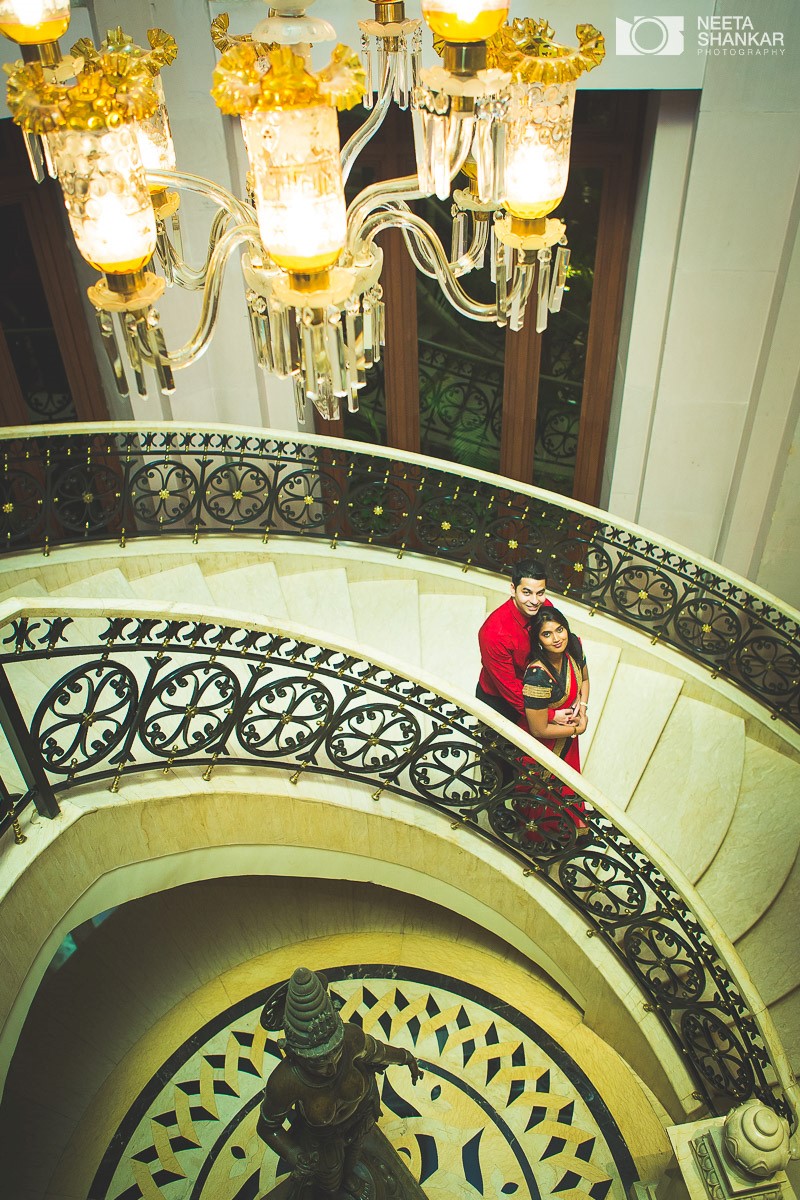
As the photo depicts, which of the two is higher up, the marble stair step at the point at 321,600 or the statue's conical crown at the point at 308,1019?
the statue's conical crown at the point at 308,1019

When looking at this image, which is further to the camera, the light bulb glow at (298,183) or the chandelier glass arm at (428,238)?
the chandelier glass arm at (428,238)

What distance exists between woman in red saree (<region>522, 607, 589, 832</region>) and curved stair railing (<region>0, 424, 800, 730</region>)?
1563 mm

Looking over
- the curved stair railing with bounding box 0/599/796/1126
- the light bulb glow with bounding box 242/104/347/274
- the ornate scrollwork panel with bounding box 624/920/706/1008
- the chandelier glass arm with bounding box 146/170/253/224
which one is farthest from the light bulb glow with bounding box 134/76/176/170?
the ornate scrollwork panel with bounding box 624/920/706/1008

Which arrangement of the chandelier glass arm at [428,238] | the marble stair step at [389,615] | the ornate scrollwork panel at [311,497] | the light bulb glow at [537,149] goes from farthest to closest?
the ornate scrollwork panel at [311,497], the marble stair step at [389,615], the chandelier glass arm at [428,238], the light bulb glow at [537,149]

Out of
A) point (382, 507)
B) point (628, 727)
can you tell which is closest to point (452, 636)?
point (628, 727)

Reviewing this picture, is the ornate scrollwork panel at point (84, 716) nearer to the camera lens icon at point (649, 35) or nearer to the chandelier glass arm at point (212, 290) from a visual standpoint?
the chandelier glass arm at point (212, 290)

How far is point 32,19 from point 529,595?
2.76 meters

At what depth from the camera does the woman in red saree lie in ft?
12.6

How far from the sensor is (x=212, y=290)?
7.91 feet

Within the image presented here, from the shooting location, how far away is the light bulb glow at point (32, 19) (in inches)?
88.0

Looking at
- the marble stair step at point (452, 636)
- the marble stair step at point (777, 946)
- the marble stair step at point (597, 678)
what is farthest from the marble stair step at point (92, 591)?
the marble stair step at point (777, 946)

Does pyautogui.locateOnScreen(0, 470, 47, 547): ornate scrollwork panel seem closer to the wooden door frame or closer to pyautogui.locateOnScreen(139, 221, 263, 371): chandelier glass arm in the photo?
the wooden door frame

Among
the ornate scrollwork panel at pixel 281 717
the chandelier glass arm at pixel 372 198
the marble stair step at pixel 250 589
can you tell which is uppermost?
the chandelier glass arm at pixel 372 198

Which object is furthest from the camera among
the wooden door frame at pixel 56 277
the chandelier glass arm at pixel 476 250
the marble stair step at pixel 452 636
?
the wooden door frame at pixel 56 277
